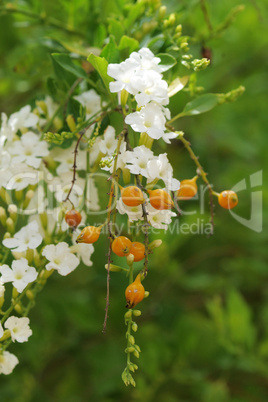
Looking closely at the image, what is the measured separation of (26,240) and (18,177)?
18 cm

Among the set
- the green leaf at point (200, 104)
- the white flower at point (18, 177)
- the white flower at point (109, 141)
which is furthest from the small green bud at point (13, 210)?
the green leaf at point (200, 104)

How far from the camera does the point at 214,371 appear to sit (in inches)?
71.3

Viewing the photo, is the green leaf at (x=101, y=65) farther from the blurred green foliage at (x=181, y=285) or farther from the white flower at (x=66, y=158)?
the blurred green foliage at (x=181, y=285)

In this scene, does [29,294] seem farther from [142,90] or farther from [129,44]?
[129,44]

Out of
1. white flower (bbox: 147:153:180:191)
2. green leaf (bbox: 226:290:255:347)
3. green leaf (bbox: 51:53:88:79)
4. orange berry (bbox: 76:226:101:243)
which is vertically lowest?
green leaf (bbox: 226:290:255:347)

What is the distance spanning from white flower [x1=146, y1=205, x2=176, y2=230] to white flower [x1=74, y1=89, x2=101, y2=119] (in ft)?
1.19

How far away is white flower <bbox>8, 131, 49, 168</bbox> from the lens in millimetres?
1103

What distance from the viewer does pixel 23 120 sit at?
119 cm

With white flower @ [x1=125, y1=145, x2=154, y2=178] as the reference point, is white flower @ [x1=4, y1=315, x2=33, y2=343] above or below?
below

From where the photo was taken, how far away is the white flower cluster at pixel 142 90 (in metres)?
0.93

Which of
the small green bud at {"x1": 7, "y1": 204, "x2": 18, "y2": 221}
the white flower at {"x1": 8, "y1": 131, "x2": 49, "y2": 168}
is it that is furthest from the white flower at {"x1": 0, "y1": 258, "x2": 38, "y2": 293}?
the white flower at {"x1": 8, "y1": 131, "x2": 49, "y2": 168}

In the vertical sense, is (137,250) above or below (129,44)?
below

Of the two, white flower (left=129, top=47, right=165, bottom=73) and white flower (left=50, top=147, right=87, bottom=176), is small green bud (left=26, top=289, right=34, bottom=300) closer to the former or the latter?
white flower (left=50, top=147, right=87, bottom=176)

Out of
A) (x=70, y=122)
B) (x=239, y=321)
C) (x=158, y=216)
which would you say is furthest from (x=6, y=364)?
(x=239, y=321)
